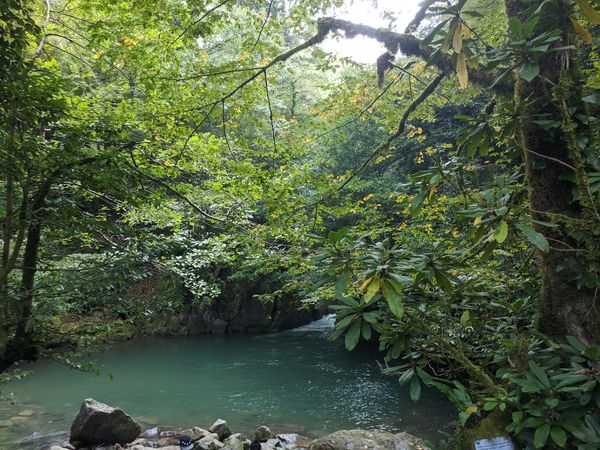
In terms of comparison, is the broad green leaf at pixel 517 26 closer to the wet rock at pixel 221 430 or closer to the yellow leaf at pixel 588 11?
the yellow leaf at pixel 588 11

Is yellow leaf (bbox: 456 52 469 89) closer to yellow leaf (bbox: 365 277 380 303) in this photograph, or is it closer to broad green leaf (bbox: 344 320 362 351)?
yellow leaf (bbox: 365 277 380 303)

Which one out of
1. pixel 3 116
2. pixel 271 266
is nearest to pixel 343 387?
pixel 271 266

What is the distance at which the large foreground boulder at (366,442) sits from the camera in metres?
4.16

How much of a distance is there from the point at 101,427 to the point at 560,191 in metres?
7.11

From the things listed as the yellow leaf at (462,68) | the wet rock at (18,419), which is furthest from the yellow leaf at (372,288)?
the wet rock at (18,419)

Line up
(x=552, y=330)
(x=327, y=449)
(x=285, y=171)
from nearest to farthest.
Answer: (x=552, y=330) → (x=327, y=449) → (x=285, y=171)

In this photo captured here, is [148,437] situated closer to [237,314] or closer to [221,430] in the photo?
[221,430]

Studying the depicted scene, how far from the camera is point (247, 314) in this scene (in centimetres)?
1603

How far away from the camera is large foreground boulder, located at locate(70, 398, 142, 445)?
623cm

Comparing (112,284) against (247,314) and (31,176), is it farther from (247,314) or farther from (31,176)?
(247,314)

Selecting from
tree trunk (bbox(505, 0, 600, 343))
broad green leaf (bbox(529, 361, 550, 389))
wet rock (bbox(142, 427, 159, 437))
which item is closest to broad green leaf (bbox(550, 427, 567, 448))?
broad green leaf (bbox(529, 361, 550, 389))

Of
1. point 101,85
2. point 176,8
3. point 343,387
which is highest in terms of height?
point 101,85

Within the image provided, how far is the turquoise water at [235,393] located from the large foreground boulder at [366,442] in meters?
2.14

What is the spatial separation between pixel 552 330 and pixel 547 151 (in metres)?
0.91
